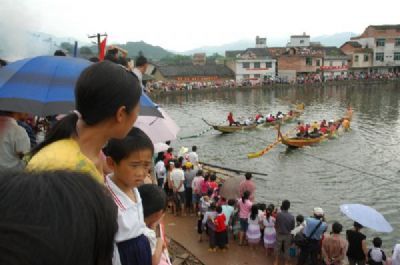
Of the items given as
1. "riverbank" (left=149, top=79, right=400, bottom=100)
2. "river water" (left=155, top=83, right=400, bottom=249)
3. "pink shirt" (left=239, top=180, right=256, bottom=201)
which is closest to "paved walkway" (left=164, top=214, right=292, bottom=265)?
"pink shirt" (left=239, top=180, right=256, bottom=201)

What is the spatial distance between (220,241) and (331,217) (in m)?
5.13

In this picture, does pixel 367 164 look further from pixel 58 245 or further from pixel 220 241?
pixel 58 245

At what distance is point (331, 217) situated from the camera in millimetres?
11445

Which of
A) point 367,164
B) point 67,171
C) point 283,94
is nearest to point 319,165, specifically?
point 367,164

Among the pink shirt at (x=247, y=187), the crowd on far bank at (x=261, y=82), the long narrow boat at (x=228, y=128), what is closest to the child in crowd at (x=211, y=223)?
the pink shirt at (x=247, y=187)

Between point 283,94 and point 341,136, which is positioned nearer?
point 341,136

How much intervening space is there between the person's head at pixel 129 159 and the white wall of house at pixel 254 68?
53740 millimetres

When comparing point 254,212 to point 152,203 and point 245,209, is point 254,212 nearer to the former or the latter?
point 245,209

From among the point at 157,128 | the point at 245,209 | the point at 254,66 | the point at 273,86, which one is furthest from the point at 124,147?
the point at 254,66

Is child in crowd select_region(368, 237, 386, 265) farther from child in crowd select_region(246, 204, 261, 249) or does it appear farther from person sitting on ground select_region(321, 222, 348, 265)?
child in crowd select_region(246, 204, 261, 249)

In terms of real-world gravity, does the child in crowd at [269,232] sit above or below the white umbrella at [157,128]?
below

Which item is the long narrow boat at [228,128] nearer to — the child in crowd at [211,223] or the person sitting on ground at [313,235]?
the child in crowd at [211,223]

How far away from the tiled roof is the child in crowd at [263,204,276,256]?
4612 centimetres

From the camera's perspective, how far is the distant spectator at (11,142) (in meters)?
3.19
